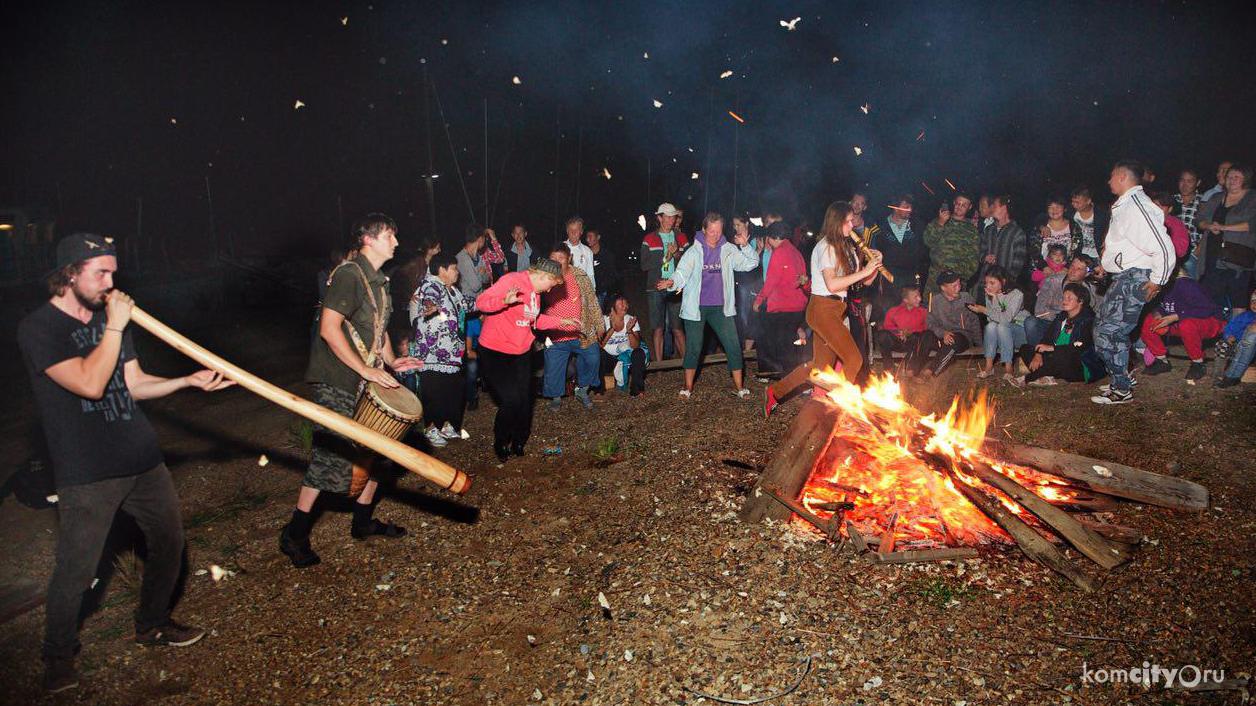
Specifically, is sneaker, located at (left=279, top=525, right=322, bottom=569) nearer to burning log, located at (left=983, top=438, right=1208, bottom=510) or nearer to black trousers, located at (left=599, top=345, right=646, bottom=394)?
black trousers, located at (left=599, top=345, right=646, bottom=394)

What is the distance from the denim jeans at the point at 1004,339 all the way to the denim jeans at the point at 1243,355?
2.14 metres

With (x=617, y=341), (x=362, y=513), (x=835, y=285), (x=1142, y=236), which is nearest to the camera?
(x=362, y=513)

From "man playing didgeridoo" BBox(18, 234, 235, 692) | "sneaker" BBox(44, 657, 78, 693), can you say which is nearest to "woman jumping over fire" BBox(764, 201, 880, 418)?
"man playing didgeridoo" BBox(18, 234, 235, 692)

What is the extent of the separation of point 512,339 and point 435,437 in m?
1.66

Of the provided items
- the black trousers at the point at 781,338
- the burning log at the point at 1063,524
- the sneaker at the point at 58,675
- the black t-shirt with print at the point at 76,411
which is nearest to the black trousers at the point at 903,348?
the black trousers at the point at 781,338

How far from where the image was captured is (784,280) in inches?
364

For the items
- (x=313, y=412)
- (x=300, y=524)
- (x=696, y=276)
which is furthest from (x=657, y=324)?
(x=313, y=412)

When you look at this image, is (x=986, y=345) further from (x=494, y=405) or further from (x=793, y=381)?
(x=494, y=405)

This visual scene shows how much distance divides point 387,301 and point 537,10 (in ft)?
46.6

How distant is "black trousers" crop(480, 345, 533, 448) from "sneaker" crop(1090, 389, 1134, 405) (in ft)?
→ 21.0

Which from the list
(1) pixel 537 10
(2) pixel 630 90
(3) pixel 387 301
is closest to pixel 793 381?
(3) pixel 387 301

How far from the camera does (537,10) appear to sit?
54.4 ft

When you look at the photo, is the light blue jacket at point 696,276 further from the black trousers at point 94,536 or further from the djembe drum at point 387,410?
the black trousers at point 94,536

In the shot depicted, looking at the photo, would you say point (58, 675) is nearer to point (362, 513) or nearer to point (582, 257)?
point (362, 513)
